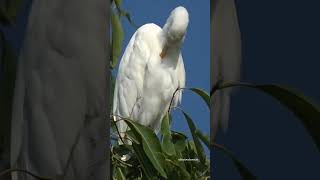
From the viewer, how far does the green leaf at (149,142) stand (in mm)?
617

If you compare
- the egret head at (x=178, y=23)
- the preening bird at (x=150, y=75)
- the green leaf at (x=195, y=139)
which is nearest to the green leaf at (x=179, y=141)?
the green leaf at (x=195, y=139)

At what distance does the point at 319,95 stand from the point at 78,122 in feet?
0.57

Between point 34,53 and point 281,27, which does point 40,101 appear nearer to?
point 34,53

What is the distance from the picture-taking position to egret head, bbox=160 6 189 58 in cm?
255

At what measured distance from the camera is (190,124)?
0.74 meters

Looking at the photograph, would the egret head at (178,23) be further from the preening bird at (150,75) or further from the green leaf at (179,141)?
the green leaf at (179,141)

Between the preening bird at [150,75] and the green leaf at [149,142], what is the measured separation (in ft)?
6.99

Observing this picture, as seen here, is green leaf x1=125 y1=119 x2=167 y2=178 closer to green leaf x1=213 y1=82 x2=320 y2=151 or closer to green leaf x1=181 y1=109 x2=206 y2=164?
green leaf x1=181 y1=109 x2=206 y2=164

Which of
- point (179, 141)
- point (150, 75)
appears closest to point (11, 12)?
point (179, 141)

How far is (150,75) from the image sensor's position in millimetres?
2994

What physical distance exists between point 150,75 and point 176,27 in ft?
1.56

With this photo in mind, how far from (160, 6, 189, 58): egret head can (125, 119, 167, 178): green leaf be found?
193 cm

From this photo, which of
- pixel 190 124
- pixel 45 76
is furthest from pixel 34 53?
pixel 190 124

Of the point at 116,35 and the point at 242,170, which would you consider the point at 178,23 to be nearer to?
the point at 116,35
